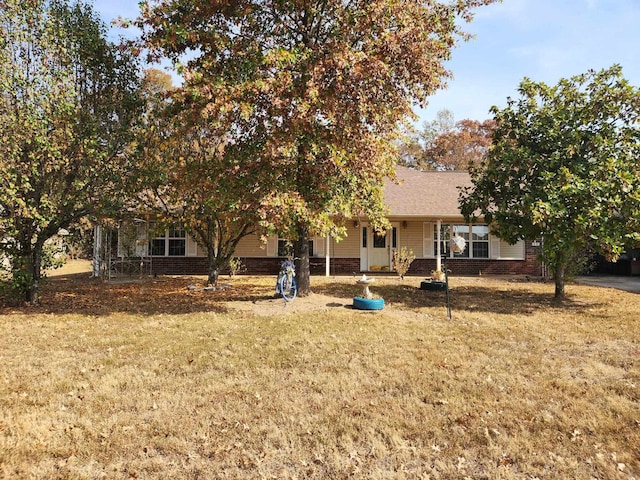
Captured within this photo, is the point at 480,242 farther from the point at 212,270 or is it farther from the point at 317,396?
the point at 317,396

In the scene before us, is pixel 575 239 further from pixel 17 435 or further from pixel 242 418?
pixel 17 435

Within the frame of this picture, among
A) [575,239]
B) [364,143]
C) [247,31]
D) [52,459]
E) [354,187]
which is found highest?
[247,31]

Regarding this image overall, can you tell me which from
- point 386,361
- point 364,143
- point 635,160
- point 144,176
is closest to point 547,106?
point 635,160

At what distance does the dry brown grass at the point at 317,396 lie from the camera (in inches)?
129

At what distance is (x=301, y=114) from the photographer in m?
8.04

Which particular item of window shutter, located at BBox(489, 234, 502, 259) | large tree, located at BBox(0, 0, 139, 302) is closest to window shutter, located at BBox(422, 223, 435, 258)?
window shutter, located at BBox(489, 234, 502, 259)

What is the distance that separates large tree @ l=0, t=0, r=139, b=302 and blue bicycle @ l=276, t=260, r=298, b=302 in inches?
182

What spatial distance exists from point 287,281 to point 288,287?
0.57 ft

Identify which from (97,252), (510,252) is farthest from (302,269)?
(510,252)

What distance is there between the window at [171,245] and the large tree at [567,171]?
1293 centimetres

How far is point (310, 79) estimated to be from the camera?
8.48 m

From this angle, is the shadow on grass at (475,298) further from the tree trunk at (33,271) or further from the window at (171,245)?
the window at (171,245)

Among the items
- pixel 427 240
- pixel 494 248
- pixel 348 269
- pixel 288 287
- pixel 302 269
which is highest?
pixel 427 240

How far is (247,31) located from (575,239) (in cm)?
933
